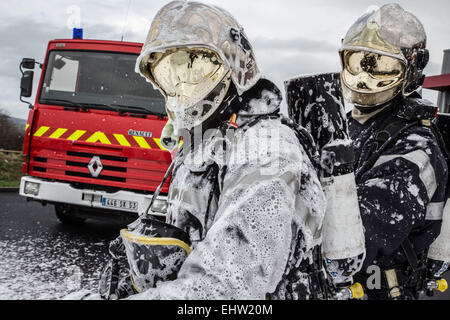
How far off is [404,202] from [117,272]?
116 cm

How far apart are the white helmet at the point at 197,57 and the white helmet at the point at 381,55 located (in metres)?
0.92

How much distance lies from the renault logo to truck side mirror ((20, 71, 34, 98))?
1541 millimetres

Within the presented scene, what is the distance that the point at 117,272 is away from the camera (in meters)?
1.61

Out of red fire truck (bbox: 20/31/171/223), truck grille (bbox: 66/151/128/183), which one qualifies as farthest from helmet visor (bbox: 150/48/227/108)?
truck grille (bbox: 66/151/128/183)

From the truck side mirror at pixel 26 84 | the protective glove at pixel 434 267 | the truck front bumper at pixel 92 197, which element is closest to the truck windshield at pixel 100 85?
the truck side mirror at pixel 26 84

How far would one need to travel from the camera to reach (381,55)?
2227 millimetres

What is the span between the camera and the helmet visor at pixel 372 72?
2232mm

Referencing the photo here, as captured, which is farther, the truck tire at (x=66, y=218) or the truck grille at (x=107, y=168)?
the truck tire at (x=66, y=218)

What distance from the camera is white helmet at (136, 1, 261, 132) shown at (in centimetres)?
141

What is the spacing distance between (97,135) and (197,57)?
473 cm

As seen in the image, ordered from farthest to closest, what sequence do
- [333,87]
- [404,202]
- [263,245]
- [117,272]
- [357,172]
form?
[357,172]
[404,202]
[117,272]
[333,87]
[263,245]

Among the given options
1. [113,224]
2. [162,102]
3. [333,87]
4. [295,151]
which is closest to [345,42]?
[333,87]

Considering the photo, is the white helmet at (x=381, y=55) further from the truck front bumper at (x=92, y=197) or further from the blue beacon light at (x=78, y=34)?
the blue beacon light at (x=78, y=34)
